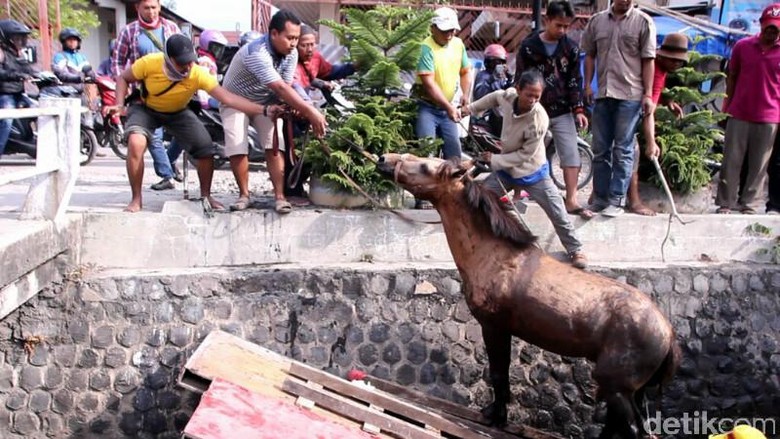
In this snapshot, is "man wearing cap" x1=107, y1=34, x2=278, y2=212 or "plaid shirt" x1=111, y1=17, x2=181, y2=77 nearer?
"man wearing cap" x1=107, y1=34, x2=278, y2=212

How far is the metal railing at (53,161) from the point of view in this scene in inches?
198

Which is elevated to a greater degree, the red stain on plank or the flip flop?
the flip flop

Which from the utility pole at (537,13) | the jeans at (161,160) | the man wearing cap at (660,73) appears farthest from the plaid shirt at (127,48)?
the utility pole at (537,13)

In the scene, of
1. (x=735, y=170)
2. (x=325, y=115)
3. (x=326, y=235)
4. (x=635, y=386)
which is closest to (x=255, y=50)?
(x=325, y=115)

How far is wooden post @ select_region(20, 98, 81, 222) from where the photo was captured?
16.5 ft

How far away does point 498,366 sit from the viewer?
4730mm

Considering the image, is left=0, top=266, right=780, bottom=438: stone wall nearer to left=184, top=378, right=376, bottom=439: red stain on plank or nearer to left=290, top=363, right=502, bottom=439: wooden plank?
left=290, top=363, right=502, bottom=439: wooden plank

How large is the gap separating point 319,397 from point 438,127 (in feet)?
8.87

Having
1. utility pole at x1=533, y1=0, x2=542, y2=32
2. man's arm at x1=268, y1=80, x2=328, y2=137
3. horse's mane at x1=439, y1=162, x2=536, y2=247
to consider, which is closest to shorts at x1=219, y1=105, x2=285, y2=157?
man's arm at x1=268, y1=80, x2=328, y2=137

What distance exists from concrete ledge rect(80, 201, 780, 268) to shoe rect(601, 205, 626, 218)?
5cm

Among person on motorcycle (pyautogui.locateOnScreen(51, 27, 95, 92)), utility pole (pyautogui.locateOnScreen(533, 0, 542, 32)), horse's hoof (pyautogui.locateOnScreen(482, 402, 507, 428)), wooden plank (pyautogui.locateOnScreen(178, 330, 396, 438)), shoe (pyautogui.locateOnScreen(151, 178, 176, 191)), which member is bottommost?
horse's hoof (pyautogui.locateOnScreen(482, 402, 507, 428))

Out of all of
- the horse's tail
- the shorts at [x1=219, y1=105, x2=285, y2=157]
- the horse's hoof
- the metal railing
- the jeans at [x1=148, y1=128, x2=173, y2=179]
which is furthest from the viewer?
the jeans at [x1=148, y1=128, x2=173, y2=179]

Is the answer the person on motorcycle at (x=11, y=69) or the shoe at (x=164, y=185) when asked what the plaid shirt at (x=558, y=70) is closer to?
the shoe at (x=164, y=185)

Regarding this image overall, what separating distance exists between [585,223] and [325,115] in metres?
2.42
